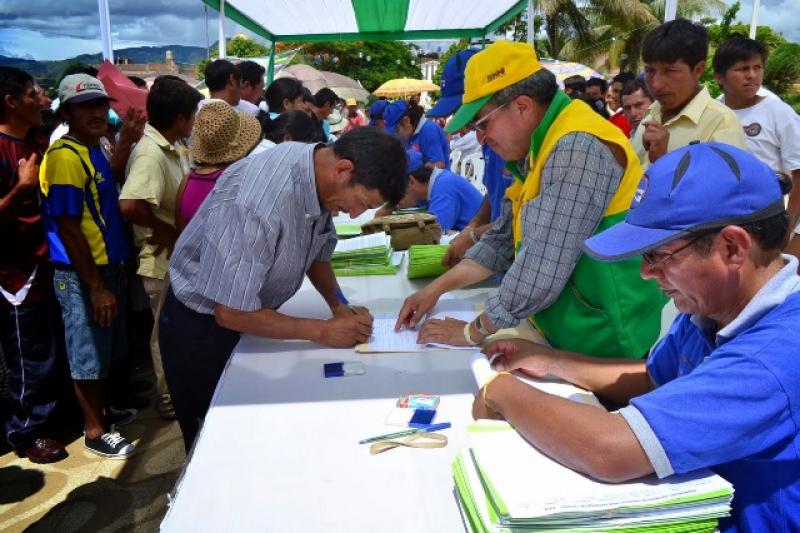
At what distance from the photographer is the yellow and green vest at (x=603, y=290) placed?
4.90ft

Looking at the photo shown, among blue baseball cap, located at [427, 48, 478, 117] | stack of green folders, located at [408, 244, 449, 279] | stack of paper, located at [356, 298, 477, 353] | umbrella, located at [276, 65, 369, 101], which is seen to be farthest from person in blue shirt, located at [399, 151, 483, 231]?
umbrella, located at [276, 65, 369, 101]

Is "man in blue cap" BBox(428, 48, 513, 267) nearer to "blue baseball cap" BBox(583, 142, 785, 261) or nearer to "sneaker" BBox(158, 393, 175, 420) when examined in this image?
"blue baseball cap" BBox(583, 142, 785, 261)

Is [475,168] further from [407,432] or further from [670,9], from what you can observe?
[407,432]

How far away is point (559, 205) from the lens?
4.76ft

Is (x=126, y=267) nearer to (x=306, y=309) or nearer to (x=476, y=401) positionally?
(x=306, y=309)

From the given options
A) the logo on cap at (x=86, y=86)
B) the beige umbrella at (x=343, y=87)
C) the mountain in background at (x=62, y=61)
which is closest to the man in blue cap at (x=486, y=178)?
the logo on cap at (x=86, y=86)

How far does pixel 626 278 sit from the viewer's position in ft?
4.95

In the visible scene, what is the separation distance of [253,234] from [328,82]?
1762 cm

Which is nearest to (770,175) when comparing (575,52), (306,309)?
(306,309)

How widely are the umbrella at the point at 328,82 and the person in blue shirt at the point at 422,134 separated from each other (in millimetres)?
8804

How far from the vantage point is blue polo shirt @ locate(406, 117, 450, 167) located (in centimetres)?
593

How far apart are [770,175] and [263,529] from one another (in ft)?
3.33

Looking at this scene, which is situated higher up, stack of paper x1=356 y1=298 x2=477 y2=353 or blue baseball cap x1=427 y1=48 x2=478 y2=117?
blue baseball cap x1=427 y1=48 x2=478 y2=117

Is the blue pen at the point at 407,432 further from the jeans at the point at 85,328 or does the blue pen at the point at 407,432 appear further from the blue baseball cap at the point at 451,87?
the jeans at the point at 85,328
